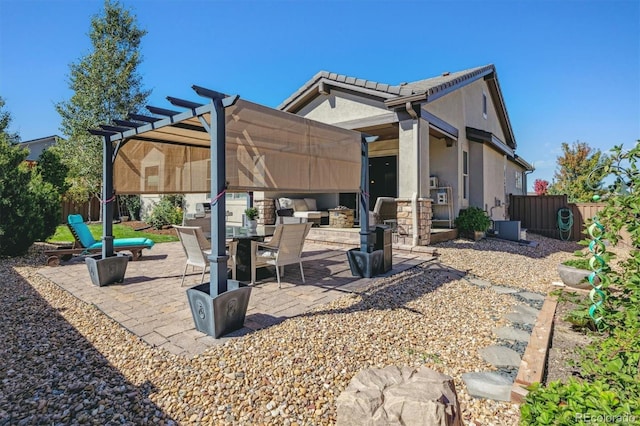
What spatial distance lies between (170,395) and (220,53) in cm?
1002

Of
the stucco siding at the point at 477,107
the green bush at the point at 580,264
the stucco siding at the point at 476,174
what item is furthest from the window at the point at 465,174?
the green bush at the point at 580,264

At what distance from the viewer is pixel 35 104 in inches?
547

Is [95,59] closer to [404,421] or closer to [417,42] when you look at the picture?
[417,42]

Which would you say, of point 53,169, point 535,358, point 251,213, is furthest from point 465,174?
point 53,169

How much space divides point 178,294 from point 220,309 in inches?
74.9

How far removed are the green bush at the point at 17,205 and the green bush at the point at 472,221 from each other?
1208 centimetres

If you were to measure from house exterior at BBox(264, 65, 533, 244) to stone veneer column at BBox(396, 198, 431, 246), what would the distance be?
0.14 m

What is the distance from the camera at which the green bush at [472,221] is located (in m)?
10.5

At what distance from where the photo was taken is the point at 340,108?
10727 millimetres

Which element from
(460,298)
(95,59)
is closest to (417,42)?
(460,298)

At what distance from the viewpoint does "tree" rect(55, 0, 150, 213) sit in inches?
578

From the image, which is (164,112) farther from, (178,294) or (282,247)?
(178,294)

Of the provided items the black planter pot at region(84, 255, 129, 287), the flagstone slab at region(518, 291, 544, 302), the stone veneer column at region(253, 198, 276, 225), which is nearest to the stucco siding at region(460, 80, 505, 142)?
the stone veneer column at region(253, 198, 276, 225)

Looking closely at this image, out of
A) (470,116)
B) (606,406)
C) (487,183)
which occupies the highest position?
(470,116)
